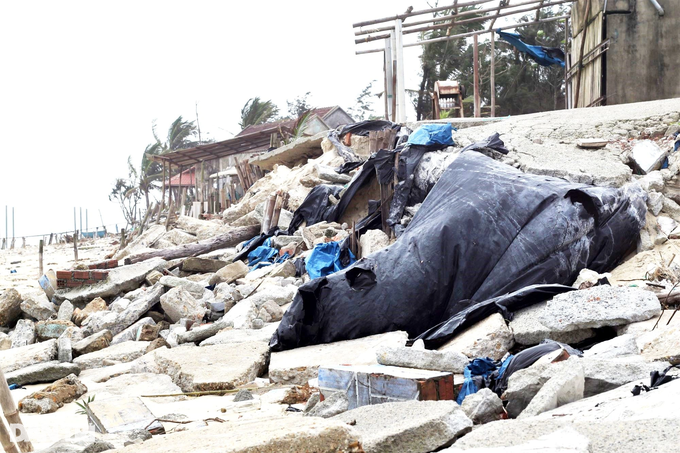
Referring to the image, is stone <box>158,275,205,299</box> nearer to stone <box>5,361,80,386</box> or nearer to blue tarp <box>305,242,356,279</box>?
blue tarp <box>305,242,356,279</box>

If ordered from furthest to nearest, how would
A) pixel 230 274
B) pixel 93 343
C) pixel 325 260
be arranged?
pixel 230 274 → pixel 325 260 → pixel 93 343

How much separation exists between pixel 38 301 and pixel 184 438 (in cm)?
664

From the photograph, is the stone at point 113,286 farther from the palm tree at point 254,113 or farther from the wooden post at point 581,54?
the palm tree at point 254,113

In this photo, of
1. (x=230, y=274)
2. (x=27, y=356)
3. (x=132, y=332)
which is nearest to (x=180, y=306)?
(x=132, y=332)

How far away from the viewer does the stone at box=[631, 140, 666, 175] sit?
7.44 metres

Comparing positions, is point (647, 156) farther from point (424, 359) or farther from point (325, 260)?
point (424, 359)

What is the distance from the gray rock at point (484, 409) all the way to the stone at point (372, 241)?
14.1 ft

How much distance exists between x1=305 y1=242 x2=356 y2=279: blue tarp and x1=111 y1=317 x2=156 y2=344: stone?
181 cm

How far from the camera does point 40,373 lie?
5.38 metres

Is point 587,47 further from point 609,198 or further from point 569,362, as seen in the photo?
point 569,362

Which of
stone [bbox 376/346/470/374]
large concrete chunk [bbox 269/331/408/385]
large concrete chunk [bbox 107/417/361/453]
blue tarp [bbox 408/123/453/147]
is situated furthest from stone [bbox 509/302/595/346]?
blue tarp [bbox 408/123/453/147]

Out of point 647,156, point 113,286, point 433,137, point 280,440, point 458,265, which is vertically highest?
point 433,137

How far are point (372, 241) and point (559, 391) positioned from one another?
4625mm

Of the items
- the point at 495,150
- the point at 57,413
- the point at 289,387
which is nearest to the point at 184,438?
the point at 289,387
